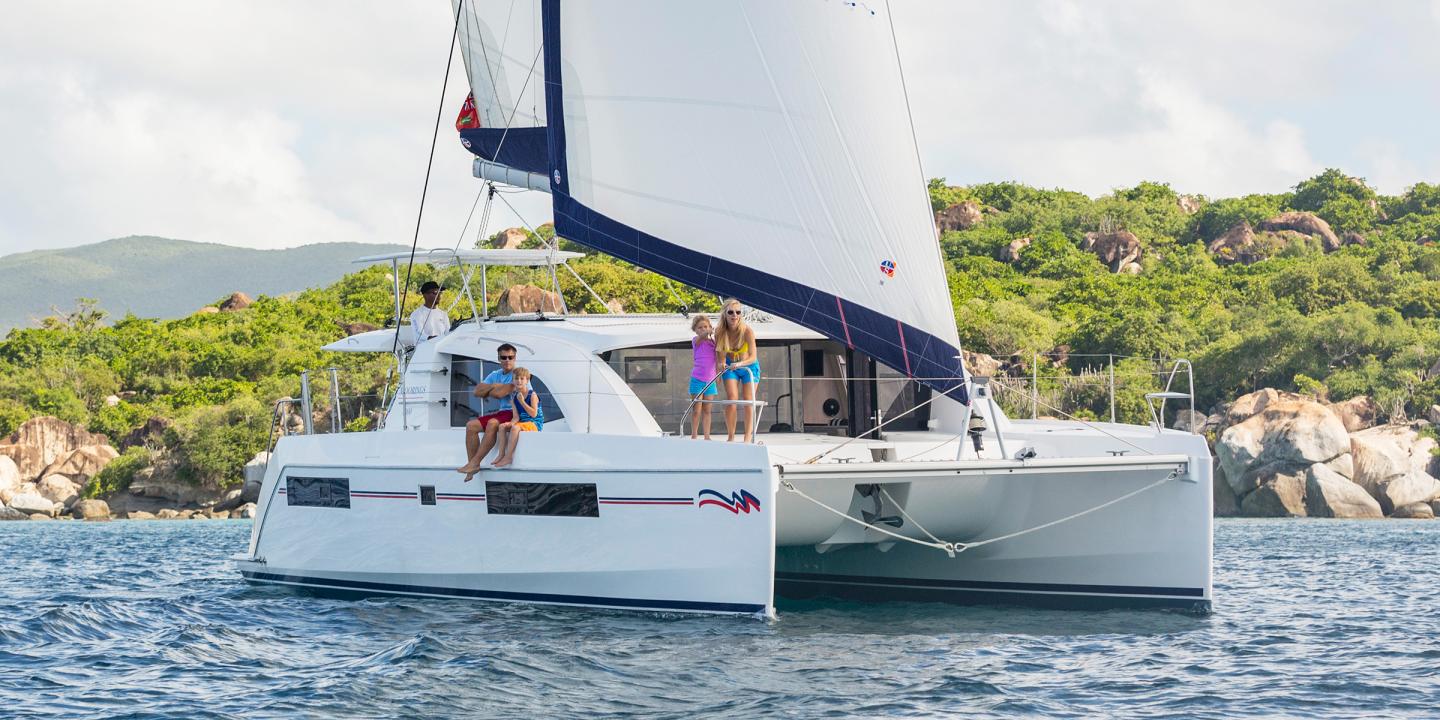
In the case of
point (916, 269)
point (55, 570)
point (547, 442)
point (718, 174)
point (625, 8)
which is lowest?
point (55, 570)

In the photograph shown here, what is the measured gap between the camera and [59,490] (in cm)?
3875

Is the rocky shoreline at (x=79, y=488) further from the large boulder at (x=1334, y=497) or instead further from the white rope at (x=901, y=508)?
the white rope at (x=901, y=508)

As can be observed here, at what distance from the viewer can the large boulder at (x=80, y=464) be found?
130 ft

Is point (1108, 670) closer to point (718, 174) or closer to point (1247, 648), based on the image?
point (1247, 648)

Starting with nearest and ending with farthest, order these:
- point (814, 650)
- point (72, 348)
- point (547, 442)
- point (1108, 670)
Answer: point (1108, 670)
point (814, 650)
point (547, 442)
point (72, 348)

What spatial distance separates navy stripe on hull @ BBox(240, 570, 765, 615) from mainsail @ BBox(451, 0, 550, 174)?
3526mm

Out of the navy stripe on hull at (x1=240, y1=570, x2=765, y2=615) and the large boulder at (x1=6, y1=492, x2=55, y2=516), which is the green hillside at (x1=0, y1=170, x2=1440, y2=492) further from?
the navy stripe on hull at (x1=240, y1=570, x2=765, y2=615)

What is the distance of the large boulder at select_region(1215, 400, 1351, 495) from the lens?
29.2m

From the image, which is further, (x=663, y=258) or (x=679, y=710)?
(x=663, y=258)

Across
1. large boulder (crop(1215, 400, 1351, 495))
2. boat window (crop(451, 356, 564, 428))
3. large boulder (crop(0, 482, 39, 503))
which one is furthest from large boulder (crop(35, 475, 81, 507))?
boat window (crop(451, 356, 564, 428))

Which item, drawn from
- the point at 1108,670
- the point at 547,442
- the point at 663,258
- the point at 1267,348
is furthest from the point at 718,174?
the point at 1267,348

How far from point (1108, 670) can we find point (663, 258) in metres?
4.02

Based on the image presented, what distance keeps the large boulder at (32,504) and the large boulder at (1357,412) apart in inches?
1214

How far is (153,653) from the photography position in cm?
926
